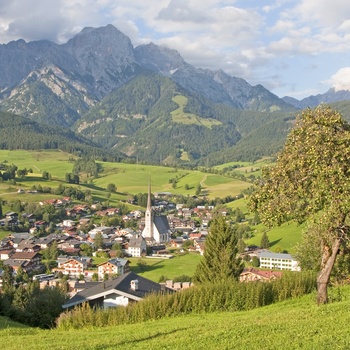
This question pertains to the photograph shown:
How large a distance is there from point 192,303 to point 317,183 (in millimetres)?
7316

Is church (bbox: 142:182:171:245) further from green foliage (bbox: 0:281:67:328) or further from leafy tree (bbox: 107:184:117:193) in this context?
green foliage (bbox: 0:281:67:328)

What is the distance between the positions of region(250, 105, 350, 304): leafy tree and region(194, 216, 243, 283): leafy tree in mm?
18434

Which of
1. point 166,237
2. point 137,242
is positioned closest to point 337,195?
point 137,242

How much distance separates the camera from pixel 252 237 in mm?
109625

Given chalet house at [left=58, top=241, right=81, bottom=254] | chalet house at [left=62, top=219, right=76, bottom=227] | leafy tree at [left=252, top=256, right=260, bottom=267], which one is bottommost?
chalet house at [left=58, top=241, right=81, bottom=254]

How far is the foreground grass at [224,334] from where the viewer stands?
12328 millimetres

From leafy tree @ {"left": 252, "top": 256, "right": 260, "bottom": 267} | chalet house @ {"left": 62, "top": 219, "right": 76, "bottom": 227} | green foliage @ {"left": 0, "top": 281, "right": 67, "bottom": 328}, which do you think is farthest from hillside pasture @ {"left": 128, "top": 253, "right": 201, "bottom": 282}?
chalet house @ {"left": 62, "top": 219, "right": 76, "bottom": 227}

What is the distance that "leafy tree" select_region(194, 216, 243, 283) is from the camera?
120 ft

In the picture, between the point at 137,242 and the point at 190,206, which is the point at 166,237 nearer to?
the point at 137,242

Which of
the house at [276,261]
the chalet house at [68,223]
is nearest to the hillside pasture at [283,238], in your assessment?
the house at [276,261]

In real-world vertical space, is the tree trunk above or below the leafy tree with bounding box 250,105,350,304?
below

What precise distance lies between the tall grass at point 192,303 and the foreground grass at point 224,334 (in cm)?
116

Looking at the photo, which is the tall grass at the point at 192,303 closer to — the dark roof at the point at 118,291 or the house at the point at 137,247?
the dark roof at the point at 118,291

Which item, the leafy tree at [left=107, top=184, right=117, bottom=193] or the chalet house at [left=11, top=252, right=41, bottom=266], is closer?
the chalet house at [left=11, top=252, right=41, bottom=266]
